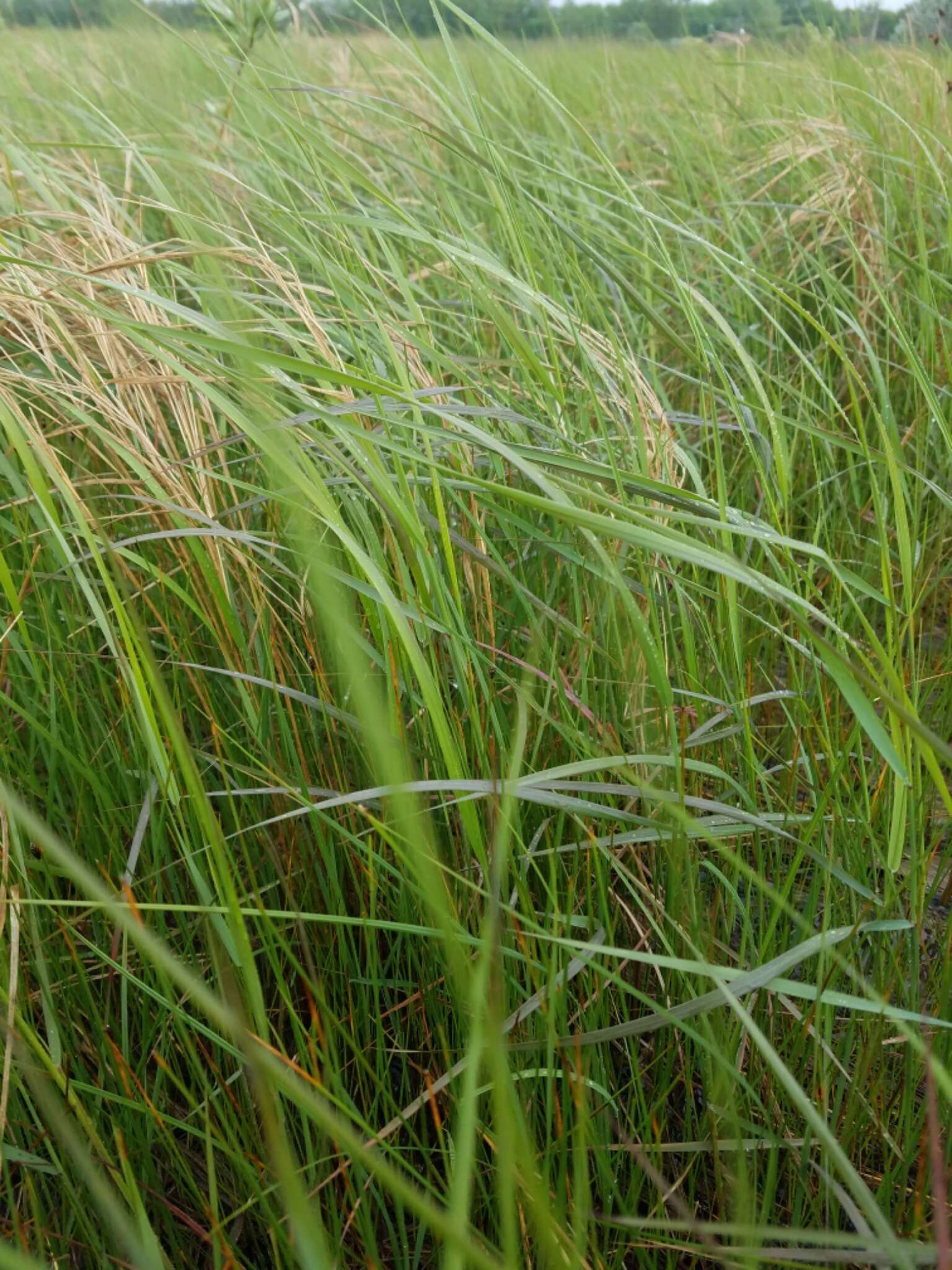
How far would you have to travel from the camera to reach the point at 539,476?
59cm

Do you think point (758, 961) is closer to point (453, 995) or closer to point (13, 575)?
point (453, 995)

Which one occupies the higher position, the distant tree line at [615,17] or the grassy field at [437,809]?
the distant tree line at [615,17]

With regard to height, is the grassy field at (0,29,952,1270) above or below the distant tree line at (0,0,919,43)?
below

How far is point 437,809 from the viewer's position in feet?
1.96

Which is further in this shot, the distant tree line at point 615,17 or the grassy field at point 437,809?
the distant tree line at point 615,17

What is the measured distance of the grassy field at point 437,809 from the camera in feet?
1.63

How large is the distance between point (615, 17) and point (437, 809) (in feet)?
12.0

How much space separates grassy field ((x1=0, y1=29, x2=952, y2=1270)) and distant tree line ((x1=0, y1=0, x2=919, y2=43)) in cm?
41

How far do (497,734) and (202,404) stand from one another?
0.46m

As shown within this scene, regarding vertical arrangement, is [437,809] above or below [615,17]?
below

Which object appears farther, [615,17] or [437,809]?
[615,17]

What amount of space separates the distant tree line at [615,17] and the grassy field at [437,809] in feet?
1.33

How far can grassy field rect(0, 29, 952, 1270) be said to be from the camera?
0.50 metres

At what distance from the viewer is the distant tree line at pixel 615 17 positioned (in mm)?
1294
